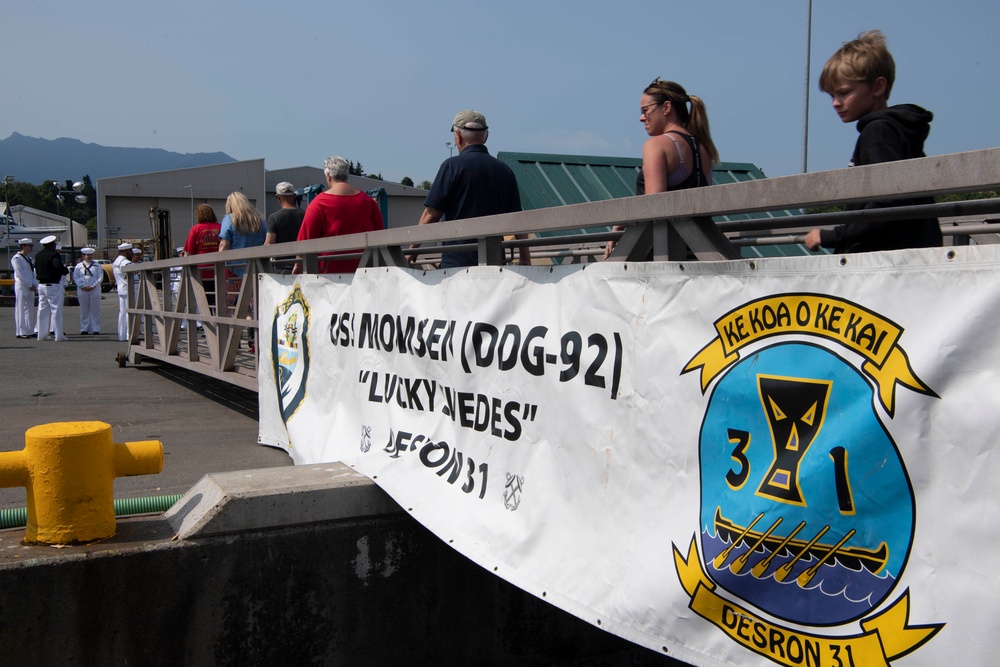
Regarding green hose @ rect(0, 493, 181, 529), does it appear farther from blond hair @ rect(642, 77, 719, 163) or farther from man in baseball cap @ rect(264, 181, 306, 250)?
man in baseball cap @ rect(264, 181, 306, 250)

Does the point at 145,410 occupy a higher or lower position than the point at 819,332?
lower

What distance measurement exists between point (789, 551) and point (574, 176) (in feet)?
32.4

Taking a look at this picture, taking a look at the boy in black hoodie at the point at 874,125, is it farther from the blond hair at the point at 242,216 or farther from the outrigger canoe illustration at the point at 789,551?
the blond hair at the point at 242,216

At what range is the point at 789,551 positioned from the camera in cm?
225

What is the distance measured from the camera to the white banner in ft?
6.30

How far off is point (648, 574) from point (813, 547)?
1.96 ft

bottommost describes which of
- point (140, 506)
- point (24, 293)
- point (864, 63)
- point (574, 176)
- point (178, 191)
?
point (140, 506)

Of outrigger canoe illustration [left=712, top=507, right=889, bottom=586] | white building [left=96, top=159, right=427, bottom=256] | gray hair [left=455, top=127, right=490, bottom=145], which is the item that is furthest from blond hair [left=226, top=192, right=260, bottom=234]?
white building [left=96, top=159, right=427, bottom=256]

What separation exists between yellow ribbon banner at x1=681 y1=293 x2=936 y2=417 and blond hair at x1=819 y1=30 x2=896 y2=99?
130cm

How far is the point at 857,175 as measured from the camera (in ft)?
7.31

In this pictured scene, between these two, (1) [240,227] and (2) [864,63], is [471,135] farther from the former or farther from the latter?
(1) [240,227]

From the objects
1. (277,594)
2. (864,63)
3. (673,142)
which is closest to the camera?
(864,63)

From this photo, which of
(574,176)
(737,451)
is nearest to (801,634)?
(737,451)

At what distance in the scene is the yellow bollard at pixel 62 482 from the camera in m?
3.47
